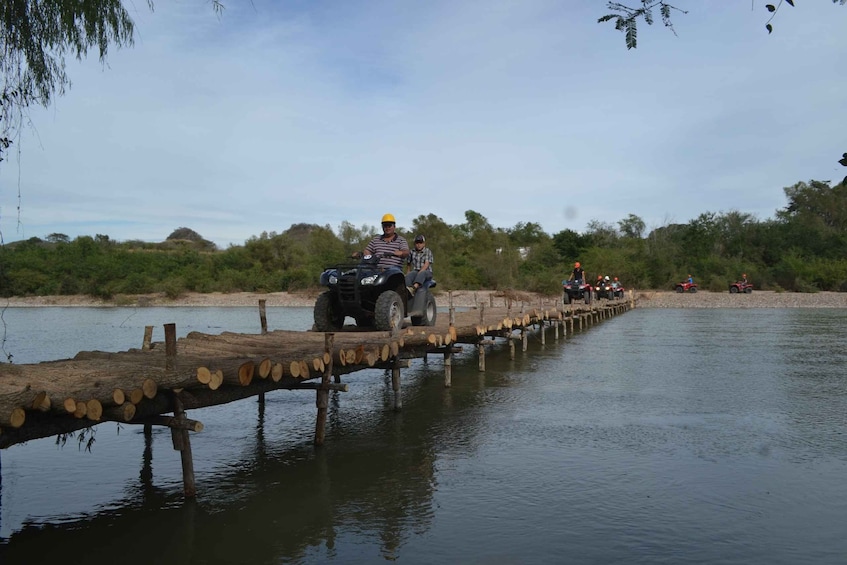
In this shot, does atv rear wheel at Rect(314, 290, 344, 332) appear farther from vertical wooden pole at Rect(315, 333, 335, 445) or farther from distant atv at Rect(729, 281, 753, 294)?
distant atv at Rect(729, 281, 753, 294)

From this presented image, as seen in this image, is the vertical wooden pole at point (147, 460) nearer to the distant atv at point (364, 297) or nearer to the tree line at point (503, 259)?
the distant atv at point (364, 297)

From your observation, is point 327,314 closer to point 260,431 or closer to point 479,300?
point 260,431

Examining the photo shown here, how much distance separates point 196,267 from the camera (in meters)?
52.9

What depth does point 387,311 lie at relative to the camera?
1045 cm

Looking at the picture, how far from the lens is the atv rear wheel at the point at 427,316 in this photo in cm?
1223

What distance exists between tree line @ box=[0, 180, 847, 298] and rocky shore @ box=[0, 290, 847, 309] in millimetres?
1009

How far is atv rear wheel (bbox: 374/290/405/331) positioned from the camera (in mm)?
10447

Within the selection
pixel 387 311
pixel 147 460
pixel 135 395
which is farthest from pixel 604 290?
pixel 135 395

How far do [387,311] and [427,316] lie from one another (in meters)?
2.03

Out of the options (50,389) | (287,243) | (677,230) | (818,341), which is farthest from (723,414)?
(677,230)

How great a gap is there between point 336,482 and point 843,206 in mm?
58086

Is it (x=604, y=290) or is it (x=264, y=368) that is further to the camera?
(x=604, y=290)

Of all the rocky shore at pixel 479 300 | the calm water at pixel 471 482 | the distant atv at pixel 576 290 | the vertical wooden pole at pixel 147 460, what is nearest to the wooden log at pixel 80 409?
the calm water at pixel 471 482

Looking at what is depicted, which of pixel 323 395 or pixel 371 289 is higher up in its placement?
pixel 371 289
